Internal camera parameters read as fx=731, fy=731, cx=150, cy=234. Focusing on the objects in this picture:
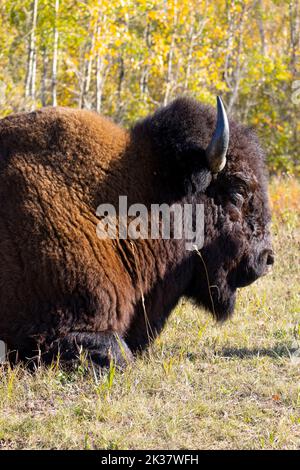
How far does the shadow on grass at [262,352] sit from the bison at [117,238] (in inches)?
12.3

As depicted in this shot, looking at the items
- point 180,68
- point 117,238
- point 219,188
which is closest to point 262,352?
point 219,188

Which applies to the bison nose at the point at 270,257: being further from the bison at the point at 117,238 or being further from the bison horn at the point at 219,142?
the bison horn at the point at 219,142

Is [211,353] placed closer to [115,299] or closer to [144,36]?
[115,299]

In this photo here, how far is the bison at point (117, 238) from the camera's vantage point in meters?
4.67

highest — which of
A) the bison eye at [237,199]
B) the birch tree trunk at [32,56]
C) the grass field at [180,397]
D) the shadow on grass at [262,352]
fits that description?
the birch tree trunk at [32,56]

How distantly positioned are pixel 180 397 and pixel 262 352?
1.25 meters

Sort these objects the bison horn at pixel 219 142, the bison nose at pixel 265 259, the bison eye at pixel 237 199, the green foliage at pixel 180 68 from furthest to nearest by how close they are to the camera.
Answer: the green foliage at pixel 180 68
the bison nose at pixel 265 259
the bison eye at pixel 237 199
the bison horn at pixel 219 142

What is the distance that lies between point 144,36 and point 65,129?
38.5 feet

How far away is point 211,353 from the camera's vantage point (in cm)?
541

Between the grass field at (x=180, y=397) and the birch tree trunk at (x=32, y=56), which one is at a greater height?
the birch tree trunk at (x=32, y=56)

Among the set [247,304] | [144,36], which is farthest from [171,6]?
[247,304]

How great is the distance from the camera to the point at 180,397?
4.47 meters

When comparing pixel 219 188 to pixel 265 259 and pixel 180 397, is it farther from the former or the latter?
pixel 180 397

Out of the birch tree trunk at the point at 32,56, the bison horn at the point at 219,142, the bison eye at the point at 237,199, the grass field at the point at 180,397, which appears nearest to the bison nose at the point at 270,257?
the bison eye at the point at 237,199
